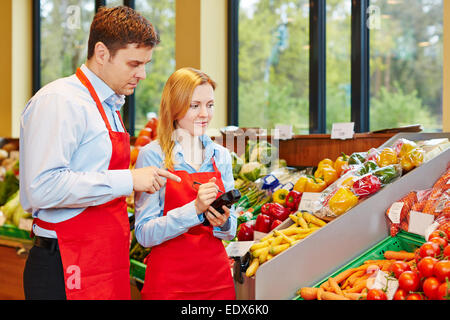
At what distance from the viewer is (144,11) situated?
5.58m

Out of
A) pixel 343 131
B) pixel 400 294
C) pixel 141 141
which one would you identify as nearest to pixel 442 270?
pixel 400 294

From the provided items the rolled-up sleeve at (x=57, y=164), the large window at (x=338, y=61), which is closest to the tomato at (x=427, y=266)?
the rolled-up sleeve at (x=57, y=164)

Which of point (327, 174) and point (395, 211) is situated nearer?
point (395, 211)

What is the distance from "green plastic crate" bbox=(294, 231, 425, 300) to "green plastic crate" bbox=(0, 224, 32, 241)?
301 centimetres

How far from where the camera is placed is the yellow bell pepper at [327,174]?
9.38 ft

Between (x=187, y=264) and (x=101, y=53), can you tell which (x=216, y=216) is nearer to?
(x=187, y=264)

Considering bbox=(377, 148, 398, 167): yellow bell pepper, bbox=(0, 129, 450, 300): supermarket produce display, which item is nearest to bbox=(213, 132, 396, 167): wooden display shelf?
bbox=(0, 129, 450, 300): supermarket produce display

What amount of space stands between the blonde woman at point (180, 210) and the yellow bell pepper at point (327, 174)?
973mm

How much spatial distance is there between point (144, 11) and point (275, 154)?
2.86 metres

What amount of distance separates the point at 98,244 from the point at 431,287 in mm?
1137

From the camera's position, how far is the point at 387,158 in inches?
96.7

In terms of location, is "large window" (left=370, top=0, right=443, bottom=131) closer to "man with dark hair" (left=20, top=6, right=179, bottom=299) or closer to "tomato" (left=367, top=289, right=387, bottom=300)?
"tomato" (left=367, top=289, right=387, bottom=300)

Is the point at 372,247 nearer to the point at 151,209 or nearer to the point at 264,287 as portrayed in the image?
the point at 264,287

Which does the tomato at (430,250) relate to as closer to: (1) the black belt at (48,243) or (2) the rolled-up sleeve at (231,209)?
(2) the rolled-up sleeve at (231,209)
